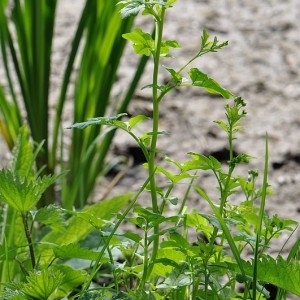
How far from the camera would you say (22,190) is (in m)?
1.26

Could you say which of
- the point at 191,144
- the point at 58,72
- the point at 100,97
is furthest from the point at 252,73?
the point at 100,97

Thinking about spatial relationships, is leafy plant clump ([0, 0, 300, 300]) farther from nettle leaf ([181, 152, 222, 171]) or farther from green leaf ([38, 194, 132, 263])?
green leaf ([38, 194, 132, 263])

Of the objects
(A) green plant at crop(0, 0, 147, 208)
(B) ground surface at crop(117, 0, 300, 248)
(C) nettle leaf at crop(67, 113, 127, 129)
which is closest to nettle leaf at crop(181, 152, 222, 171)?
(C) nettle leaf at crop(67, 113, 127, 129)

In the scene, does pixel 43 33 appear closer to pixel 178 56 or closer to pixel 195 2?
pixel 178 56

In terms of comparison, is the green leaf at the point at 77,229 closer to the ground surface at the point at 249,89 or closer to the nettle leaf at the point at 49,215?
the nettle leaf at the point at 49,215

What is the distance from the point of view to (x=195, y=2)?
373 cm

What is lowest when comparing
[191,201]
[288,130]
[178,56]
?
[191,201]

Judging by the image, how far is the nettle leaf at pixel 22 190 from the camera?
49.4 inches

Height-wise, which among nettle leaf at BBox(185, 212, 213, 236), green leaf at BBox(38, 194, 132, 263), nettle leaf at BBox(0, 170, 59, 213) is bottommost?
green leaf at BBox(38, 194, 132, 263)

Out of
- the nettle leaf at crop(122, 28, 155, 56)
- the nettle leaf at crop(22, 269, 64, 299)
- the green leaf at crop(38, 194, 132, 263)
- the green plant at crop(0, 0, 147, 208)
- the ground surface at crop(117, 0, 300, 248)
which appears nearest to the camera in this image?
the nettle leaf at crop(22, 269, 64, 299)

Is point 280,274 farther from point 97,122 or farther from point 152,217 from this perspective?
point 97,122

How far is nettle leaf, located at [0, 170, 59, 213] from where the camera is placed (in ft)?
4.12

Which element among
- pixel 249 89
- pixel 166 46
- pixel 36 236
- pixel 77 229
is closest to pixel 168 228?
pixel 166 46

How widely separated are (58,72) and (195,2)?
78 cm
